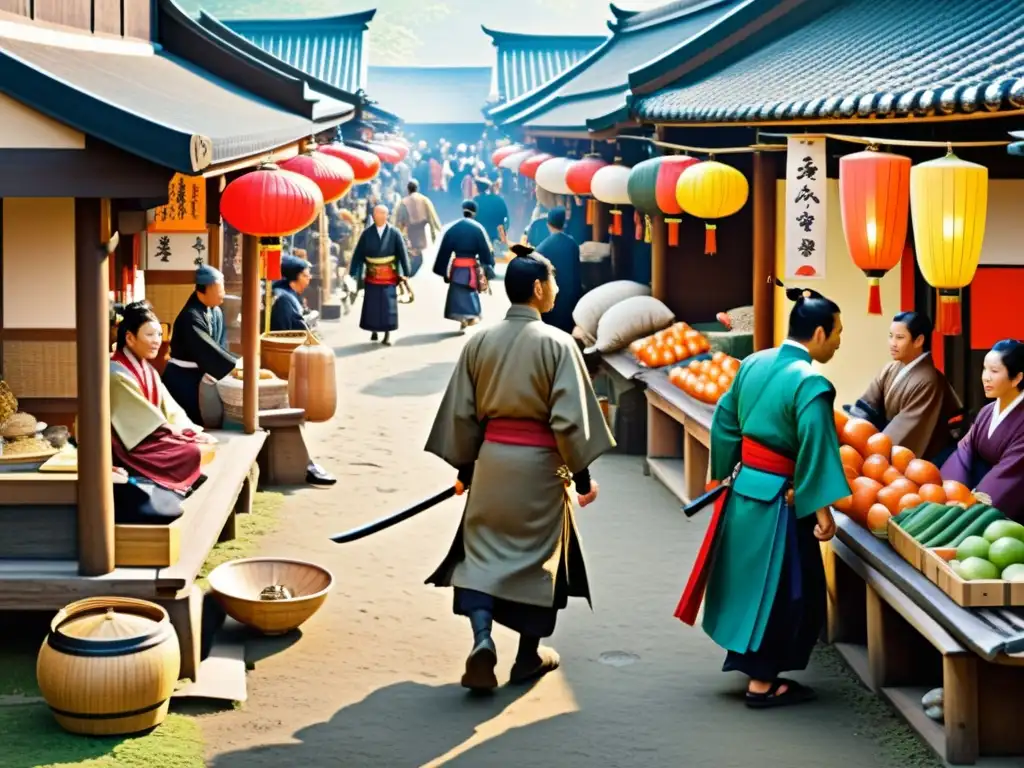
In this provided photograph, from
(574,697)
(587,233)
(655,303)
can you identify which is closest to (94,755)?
(574,697)

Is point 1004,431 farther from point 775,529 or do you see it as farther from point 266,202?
point 266,202

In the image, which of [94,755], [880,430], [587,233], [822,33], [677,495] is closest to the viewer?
[94,755]

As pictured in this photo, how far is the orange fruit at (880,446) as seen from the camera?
8719 millimetres

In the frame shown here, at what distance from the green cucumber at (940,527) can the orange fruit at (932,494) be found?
380mm

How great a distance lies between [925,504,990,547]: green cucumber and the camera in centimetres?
738

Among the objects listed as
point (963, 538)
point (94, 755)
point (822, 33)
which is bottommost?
point (94, 755)

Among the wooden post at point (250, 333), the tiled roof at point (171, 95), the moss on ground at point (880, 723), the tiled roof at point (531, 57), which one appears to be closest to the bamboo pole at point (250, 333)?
the wooden post at point (250, 333)

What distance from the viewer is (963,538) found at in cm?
733

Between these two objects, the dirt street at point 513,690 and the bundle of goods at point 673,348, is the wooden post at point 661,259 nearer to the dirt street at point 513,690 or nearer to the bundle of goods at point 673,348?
the bundle of goods at point 673,348

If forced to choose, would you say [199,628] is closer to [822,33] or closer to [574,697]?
[574,697]

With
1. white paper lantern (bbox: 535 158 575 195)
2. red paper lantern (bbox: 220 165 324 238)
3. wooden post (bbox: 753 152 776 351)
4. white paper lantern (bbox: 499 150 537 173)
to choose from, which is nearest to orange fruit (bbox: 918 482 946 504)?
wooden post (bbox: 753 152 776 351)

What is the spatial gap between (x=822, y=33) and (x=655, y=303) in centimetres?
301

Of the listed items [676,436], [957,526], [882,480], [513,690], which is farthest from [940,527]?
[676,436]

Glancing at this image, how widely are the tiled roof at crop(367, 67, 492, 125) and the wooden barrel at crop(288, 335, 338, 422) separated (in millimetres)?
47844
